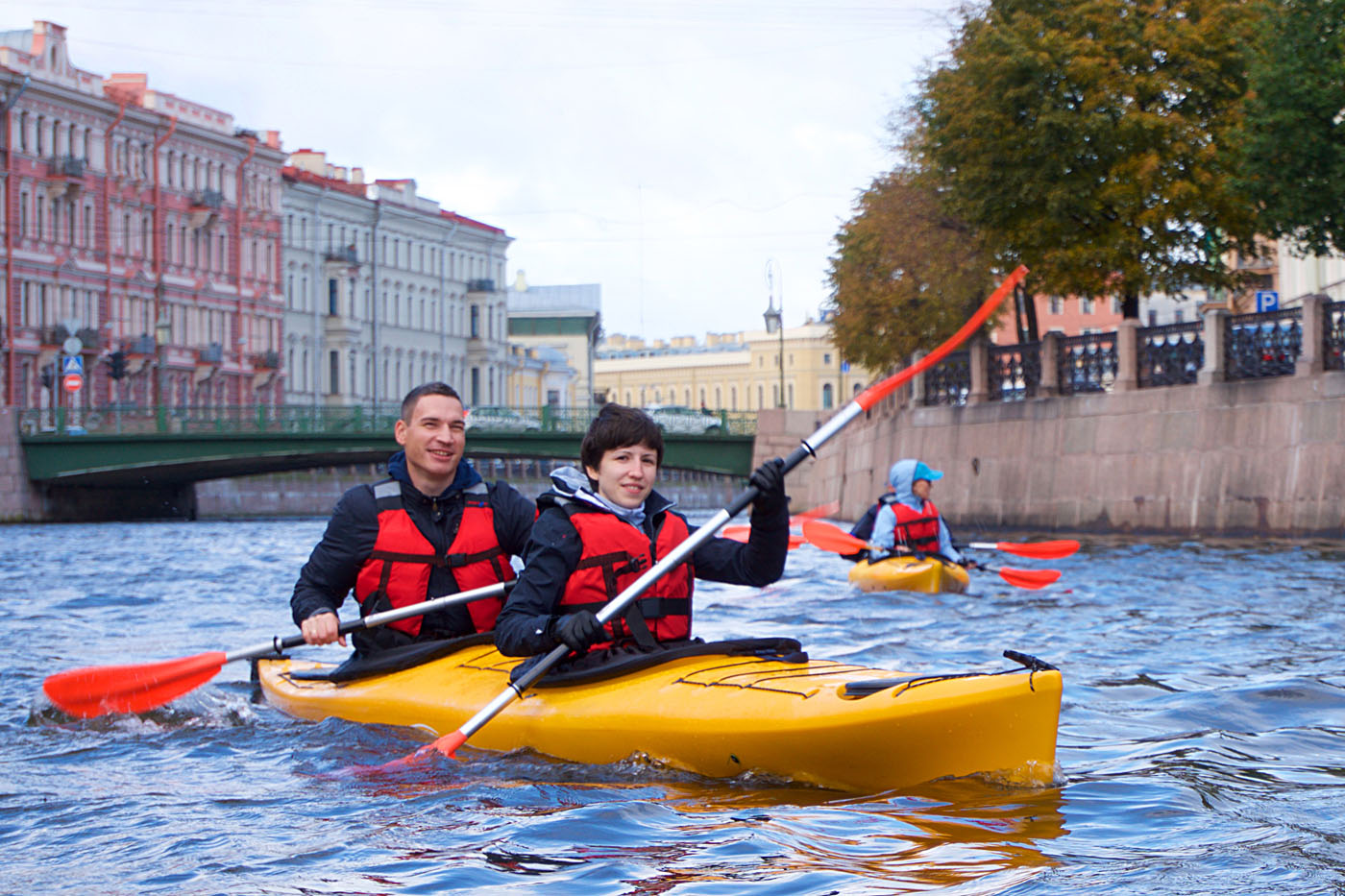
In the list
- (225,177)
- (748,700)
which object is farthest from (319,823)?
(225,177)

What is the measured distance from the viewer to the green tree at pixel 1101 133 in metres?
27.0

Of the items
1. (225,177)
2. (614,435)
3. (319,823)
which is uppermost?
(225,177)

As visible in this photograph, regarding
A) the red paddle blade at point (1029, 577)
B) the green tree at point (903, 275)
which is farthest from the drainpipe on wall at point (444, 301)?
the red paddle blade at point (1029, 577)

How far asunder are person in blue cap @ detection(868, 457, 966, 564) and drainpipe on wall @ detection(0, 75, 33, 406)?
39481 millimetres

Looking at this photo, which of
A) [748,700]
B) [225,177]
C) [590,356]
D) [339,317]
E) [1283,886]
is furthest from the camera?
[590,356]

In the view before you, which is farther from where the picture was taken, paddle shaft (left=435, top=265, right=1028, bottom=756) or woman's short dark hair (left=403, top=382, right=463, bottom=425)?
woman's short dark hair (left=403, top=382, right=463, bottom=425)

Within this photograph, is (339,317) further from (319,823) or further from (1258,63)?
(319,823)

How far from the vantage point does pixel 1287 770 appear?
679 cm

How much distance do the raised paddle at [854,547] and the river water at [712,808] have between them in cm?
346

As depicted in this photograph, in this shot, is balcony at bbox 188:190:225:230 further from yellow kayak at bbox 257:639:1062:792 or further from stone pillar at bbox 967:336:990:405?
yellow kayak at bbox 257:639:1062:792

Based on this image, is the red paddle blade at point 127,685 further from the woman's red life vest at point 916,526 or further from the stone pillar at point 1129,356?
the stone pillar at point 1129,356

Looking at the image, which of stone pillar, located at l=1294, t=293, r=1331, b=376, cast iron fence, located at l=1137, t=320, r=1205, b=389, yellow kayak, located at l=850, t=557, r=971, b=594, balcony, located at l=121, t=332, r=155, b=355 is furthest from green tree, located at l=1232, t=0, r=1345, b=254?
balcony, located at l=121, t=332, r=155, b=355

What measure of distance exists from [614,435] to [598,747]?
1.14 metres

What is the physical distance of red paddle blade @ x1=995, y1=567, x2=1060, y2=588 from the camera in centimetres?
1525
